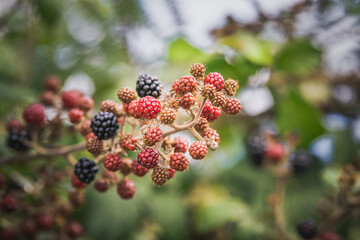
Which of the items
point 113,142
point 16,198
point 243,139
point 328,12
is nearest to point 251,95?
point 243,139

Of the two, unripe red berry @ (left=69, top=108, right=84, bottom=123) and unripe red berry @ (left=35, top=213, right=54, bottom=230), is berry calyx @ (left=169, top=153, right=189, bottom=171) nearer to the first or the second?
unripe red berry @ (left=69, top=108, right=84, bottom=123)

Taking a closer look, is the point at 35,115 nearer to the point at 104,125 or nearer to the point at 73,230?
the point at 104,125

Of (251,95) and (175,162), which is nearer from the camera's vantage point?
(175,162)

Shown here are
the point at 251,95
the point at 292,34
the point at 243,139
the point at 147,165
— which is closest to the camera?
the point at 147,165

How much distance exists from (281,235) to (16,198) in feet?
5.54

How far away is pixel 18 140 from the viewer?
4.91 feet

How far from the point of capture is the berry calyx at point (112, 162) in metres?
1.13

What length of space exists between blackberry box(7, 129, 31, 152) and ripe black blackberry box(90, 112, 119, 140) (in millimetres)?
556

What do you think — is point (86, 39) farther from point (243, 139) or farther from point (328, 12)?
point (328, 12)

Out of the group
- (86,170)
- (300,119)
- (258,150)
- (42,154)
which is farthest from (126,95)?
(300,119)

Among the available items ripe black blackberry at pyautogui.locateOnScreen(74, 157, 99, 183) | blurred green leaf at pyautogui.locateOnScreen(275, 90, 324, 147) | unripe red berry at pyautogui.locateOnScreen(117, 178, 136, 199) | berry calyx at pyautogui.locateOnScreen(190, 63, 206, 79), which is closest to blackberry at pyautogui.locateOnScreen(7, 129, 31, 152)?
ripe black blackberry at pyautogui.locateOnScreen(74, 157, 99, 183)

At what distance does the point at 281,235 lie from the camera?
7.06 feet

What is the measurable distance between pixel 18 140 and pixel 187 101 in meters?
0.92

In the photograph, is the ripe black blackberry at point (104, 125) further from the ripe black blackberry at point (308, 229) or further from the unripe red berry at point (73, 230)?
the ripe black blackberry at point (308, 229)
